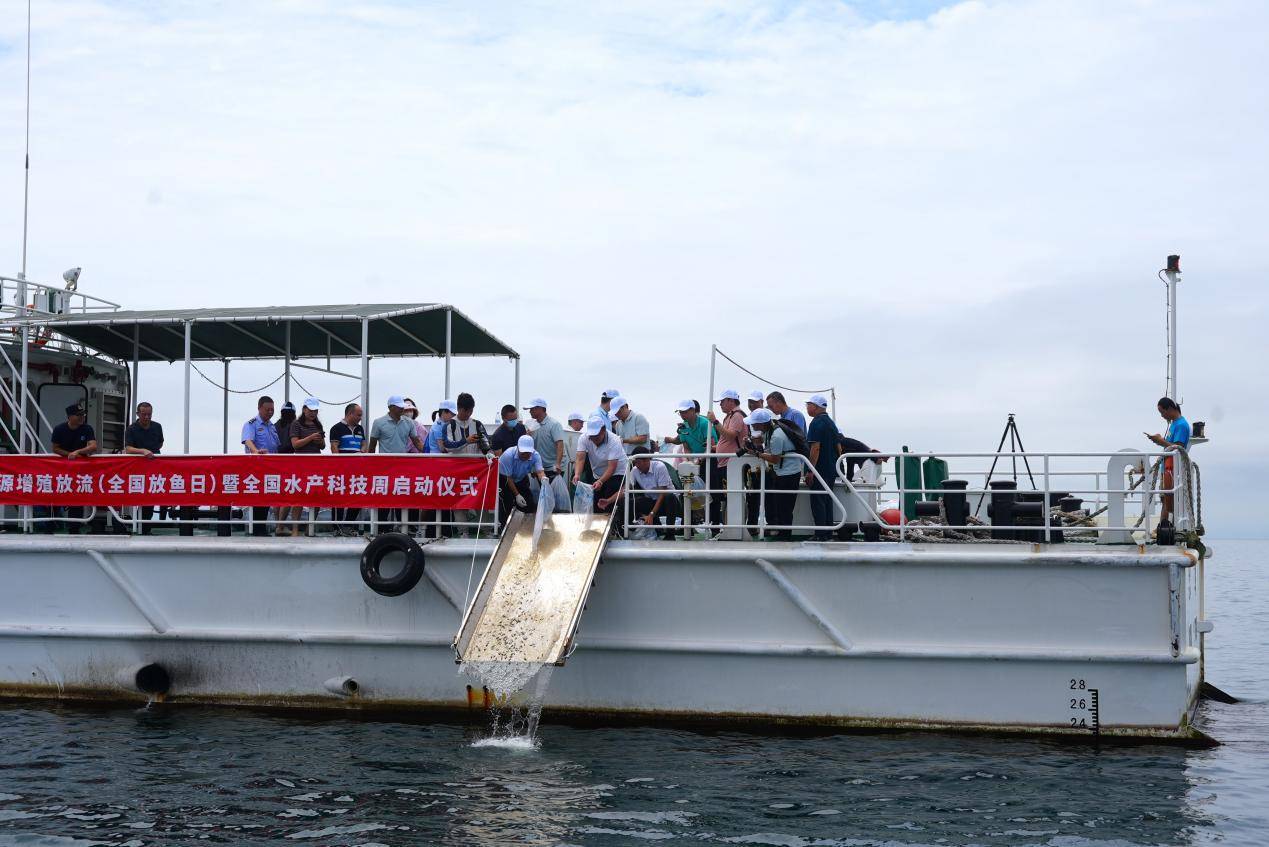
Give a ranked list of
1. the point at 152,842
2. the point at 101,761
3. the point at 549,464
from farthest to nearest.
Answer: the point at 549,464 < the point at 101,761 < the point at 152,842

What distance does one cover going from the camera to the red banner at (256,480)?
12.0 meters

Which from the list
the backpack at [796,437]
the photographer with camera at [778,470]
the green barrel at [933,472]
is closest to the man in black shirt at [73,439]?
the photographer with camera at [778,470]

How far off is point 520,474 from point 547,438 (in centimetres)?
95

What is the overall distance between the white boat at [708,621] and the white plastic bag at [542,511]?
433 millimetres

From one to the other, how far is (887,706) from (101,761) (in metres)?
6.86

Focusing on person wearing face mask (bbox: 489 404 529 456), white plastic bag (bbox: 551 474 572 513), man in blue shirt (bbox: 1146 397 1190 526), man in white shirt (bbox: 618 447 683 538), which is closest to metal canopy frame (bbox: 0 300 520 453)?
person wearing face mask (bbox: 489 404 529 456)

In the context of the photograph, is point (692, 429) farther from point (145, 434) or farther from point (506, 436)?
point (145, 434)

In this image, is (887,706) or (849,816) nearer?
(849,816)

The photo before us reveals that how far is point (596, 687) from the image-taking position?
38.5 feet

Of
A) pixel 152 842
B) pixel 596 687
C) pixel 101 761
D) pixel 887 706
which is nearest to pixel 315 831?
pixel 152 842

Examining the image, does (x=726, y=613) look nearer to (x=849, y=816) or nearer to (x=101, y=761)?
(x=849, y=816)

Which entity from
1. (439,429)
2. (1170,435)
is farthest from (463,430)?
(1170,435)

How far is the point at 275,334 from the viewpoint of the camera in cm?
1543

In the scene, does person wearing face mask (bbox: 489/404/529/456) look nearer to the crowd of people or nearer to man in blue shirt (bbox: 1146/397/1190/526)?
the crowd of people
